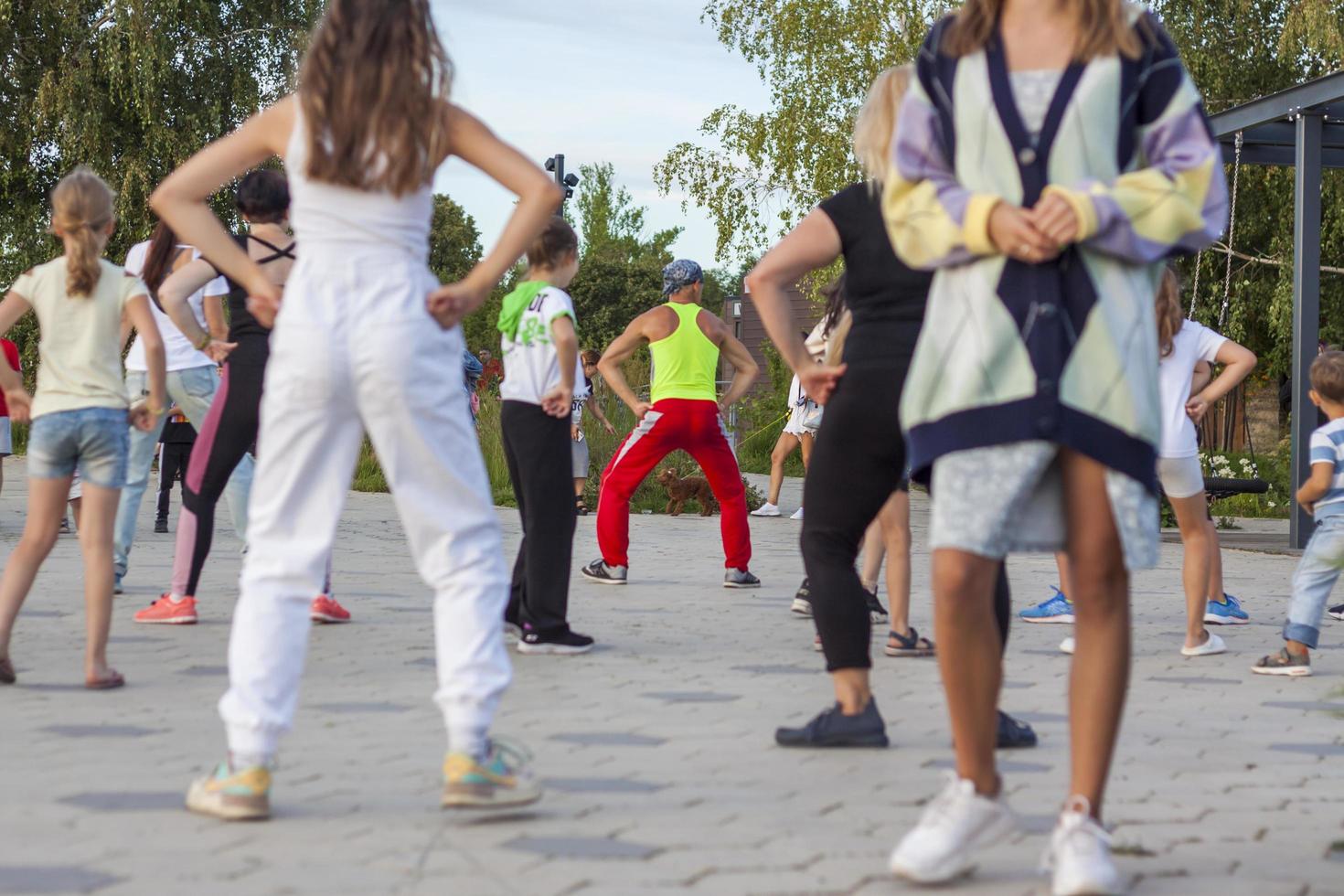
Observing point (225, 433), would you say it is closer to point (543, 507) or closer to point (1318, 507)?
point (543, 507)

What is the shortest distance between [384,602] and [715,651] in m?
2.34

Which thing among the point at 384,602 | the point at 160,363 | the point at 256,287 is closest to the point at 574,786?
the point at 256,287

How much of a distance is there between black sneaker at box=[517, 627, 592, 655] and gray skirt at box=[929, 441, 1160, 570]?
4.01 meters

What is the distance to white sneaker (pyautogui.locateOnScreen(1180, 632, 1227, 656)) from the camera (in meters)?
7.80

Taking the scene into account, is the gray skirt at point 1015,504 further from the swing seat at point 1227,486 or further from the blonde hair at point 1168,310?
the swing seat at point 1227,486

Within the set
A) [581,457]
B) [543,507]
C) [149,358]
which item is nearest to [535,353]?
[543,507]

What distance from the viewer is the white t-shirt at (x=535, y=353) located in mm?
7578

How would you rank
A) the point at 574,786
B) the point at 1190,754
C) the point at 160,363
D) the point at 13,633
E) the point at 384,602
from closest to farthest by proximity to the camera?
the point at 574,786, the point at 1190,754, the point at 160,363, the point at 13,633, the point at 384,602

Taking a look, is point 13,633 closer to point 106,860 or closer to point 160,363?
point 160,363

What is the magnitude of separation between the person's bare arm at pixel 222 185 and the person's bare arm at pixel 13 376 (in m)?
2.00

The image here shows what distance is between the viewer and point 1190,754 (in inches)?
206

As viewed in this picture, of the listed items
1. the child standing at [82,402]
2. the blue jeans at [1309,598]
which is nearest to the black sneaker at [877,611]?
the blue jeans at [1309,598]

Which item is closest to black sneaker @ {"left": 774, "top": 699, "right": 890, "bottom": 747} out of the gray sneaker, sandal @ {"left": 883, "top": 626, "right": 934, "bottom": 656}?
sandal @ {"left": 883, "top": 626, "right": 934, "bottom": 656}

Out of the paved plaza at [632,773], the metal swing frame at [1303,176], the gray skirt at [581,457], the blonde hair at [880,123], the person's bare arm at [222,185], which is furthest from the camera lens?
the gray skirt at [581,457]
